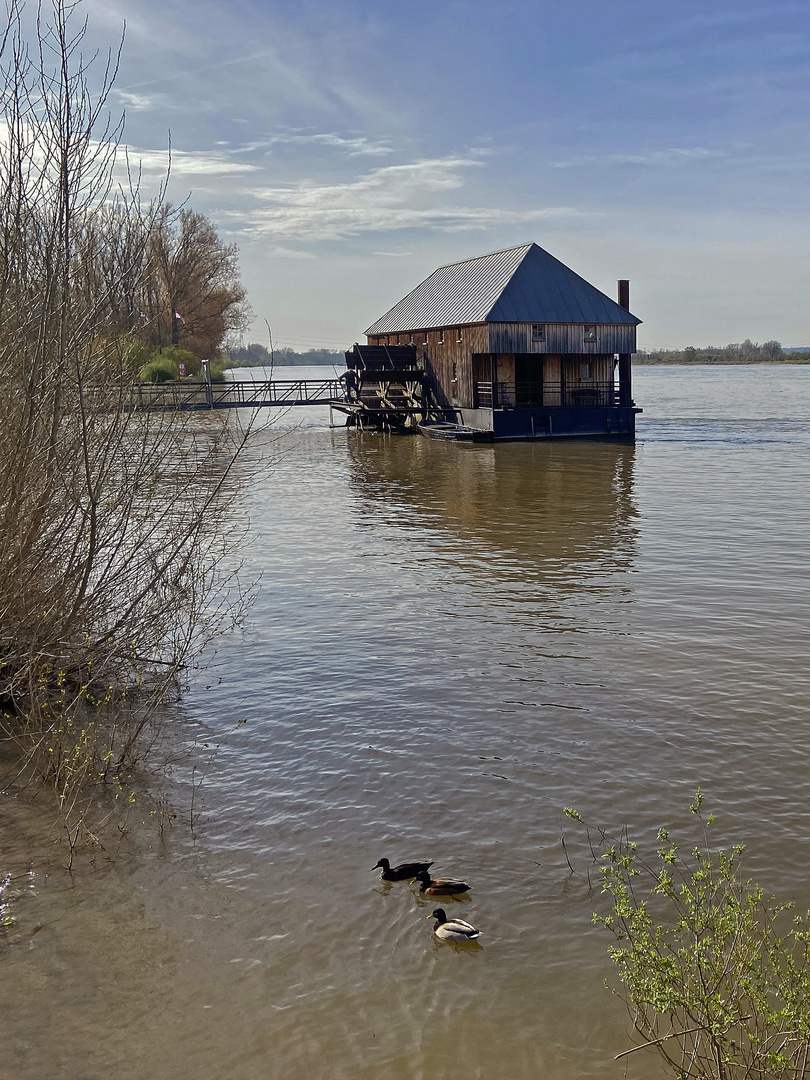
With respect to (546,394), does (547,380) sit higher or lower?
higher

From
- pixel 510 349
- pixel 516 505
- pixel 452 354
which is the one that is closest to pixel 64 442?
pixel 516 505

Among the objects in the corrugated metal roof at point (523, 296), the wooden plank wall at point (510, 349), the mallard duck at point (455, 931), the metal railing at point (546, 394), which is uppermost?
the corrugated metal roof at point (523, 296)

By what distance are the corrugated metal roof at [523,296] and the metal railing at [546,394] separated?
2.90 m

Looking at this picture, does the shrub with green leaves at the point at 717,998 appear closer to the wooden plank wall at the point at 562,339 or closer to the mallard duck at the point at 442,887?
the mallard duck at the point at 442,887

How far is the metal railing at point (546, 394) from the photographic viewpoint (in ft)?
136

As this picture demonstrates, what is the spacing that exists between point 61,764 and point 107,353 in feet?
12.0

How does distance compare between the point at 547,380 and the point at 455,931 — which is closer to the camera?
the point at 455,931

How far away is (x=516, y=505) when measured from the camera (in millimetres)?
23406

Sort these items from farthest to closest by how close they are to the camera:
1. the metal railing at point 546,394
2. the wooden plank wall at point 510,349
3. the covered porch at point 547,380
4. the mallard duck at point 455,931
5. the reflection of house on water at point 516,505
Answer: the covered porch at point 547,380 → the metal railing at point 546,394 → the wooden plank wall at point 510,349 → the reflection of house on water at point 516,505 → the mallard duck at point 455,931

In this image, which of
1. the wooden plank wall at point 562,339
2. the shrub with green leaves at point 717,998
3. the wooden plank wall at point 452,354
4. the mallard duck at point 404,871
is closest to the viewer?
the shrub with green leaves at point 717,998

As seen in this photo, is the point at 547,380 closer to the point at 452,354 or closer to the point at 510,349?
the point at 510,349

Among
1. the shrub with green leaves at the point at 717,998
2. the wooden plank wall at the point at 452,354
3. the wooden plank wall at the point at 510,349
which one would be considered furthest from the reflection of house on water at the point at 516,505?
the shrub with green leaves at the point at 717,998

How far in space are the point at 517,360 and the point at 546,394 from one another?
2.13m

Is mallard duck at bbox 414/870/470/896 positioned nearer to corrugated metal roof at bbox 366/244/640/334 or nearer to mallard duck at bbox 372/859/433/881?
mallard duck at bbox 372/859/433/881
